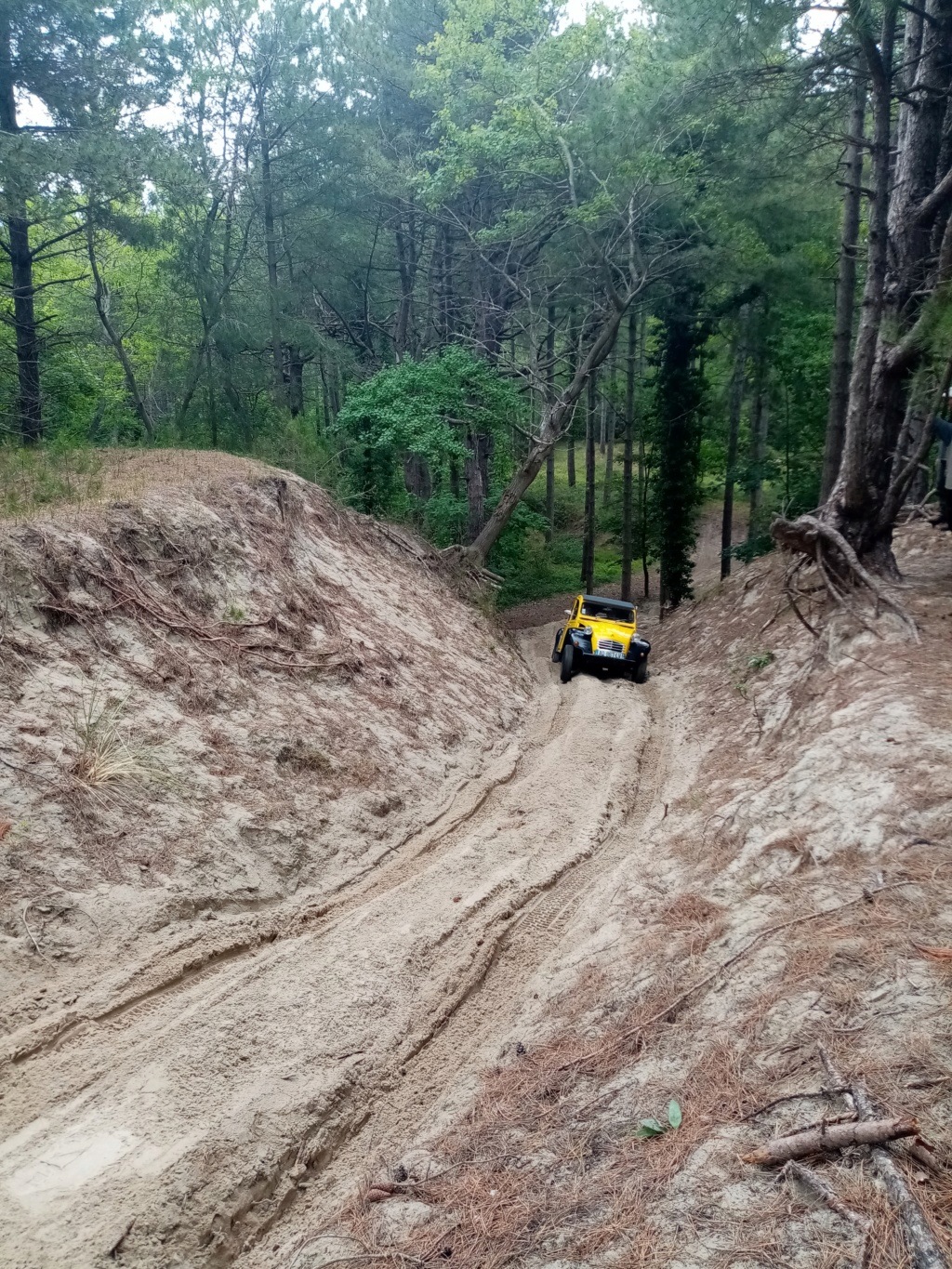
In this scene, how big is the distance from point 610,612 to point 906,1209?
14.5 m

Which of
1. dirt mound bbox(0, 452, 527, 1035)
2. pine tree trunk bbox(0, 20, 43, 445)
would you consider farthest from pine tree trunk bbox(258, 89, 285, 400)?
dirt mound bbox(0, 452, 527, 1035)

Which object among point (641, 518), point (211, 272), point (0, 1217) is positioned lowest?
point (0, 1217)

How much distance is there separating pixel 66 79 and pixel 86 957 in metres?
17.4

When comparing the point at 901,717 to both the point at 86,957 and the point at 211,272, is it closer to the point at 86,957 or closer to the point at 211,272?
the point at 86,957

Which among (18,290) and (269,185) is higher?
(269,185)

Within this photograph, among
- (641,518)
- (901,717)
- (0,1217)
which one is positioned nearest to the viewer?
(0,1217)

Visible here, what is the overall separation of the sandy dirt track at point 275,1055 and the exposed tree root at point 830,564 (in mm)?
5335

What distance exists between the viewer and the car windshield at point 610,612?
55.9 ft

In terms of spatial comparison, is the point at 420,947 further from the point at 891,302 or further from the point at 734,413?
the point at 734,413

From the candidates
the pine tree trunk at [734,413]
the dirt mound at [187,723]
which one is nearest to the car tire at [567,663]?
the dirt mound at [187,723]

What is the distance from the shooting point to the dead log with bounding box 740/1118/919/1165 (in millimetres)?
3133

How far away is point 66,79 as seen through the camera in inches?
625

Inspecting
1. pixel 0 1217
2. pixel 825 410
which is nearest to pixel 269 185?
pixel 825 410

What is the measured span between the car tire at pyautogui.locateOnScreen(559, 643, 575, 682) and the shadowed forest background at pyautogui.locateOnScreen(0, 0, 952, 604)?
17.6ft
